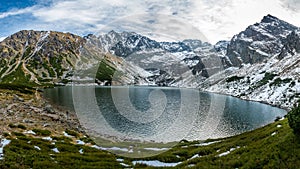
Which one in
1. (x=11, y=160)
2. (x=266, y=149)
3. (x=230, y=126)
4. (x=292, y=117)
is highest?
(x=292, y=117)

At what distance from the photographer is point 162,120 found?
108938mm

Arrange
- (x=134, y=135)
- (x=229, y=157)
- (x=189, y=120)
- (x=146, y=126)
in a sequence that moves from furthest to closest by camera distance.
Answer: (x=189, y=120) < (x=146, y=126) < (x=134, y=135) < (x=229, y=157)

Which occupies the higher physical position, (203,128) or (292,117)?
(292,117)

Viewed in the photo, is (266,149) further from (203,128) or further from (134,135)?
(203,128)

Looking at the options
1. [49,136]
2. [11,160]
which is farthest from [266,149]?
[49,136]

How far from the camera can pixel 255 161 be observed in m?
21.1

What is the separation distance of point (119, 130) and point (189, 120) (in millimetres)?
37747

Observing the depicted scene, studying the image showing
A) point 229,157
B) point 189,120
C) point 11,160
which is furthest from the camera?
point 189,120

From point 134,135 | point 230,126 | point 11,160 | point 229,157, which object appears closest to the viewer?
point 11,160

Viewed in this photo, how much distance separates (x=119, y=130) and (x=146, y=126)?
42.7ft

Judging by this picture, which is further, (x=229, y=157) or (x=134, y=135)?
(x=134, y=135)

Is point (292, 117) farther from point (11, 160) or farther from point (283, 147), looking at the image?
point (11, 160)

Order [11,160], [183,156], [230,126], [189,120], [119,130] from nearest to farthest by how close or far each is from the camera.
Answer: [11,160]
[183,156]
[119,130]
[230,126]
[189,120]

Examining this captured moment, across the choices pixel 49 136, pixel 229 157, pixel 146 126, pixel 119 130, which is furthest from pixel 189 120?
pixel 229 157
